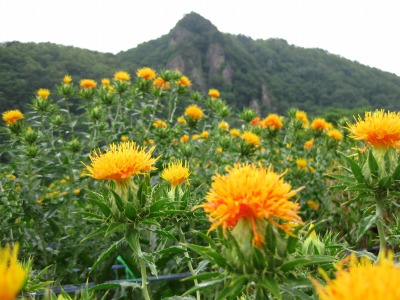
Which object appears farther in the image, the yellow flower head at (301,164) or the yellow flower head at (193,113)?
the yellow flower head at (301,164)

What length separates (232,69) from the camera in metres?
48.2

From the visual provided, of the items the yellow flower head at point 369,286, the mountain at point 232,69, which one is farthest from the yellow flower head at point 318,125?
the yellow flower head at point 369,286

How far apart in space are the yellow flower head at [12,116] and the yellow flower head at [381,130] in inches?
203

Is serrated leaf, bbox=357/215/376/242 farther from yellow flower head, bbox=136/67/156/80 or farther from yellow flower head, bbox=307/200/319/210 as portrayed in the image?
yellow flower head, bbox=136/67/156/80

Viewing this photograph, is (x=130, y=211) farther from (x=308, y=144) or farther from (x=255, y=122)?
(x=308, y=144)

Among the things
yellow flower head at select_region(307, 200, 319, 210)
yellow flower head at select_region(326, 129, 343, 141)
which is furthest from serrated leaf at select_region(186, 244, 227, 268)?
yellow flower head at select_region(326, 129, 343, 141)

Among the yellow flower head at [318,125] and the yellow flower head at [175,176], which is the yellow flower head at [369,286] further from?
the yellow flower head at [318,125]

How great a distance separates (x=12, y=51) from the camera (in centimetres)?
803

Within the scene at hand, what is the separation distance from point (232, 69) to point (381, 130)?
47.4 m

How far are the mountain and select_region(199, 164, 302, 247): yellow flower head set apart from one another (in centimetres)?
582

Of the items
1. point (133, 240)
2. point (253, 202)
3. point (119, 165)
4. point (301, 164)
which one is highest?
point (253, 202)

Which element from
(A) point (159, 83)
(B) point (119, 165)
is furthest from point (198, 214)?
(A) point (159, 83)

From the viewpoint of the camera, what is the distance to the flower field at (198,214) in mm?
1341

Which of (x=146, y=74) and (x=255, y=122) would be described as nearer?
(x=146, y=74)
